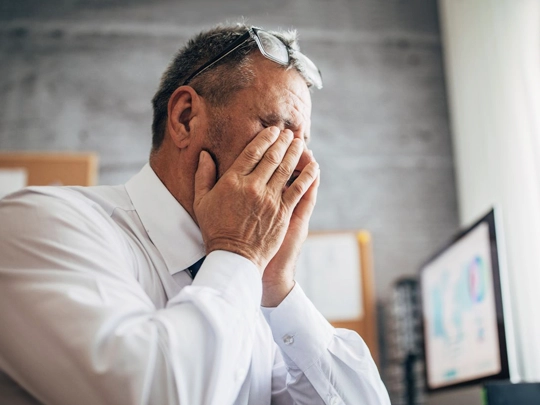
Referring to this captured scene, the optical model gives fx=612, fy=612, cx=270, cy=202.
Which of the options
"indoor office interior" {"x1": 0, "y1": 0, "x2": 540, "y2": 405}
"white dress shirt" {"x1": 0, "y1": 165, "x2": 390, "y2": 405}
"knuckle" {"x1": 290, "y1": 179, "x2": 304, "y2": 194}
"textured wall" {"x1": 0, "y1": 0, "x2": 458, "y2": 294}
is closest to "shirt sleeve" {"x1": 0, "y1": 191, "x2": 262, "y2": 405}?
"white dress shirt" {"x1": 0, "y1": 165, "x2": 390, "y2": 405}

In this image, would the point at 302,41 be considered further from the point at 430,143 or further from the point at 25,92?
the point at 25,92

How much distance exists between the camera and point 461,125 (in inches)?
116

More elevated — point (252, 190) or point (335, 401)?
point (252, 190)

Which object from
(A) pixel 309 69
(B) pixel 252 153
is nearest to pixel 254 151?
(B) pixel 252 153

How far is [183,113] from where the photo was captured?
45.2 inches

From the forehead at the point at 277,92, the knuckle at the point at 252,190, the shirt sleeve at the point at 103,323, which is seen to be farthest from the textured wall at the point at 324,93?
the shirt sleeve at the point at 103,323

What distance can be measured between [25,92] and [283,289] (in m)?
2.34

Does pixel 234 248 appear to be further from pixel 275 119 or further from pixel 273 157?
pixel 275 119

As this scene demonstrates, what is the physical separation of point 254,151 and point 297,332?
297 millimetres

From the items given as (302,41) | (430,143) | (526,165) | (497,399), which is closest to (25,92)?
(302,41)

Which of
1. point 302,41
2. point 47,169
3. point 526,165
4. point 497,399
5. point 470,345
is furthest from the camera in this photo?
point 302,41

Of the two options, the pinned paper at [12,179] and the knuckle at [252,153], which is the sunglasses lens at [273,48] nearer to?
the knuckle at [252,153]

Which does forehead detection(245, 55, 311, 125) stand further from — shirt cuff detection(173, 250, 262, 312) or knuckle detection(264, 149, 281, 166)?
shirt cuff detection(173, 250, 262, 312)

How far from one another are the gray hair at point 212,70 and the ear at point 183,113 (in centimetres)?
2
